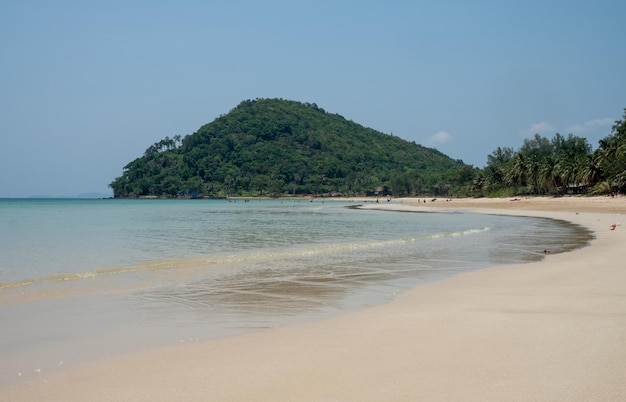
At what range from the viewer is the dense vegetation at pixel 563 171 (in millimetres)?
67062

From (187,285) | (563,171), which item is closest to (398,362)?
(187,285)

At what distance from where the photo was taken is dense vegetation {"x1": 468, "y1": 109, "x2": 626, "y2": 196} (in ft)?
220

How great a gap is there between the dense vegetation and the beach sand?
6241cm

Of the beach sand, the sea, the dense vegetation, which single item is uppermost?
the dense vegetation

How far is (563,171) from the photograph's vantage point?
3233 inches

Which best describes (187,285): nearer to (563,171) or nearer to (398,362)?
(398,362)

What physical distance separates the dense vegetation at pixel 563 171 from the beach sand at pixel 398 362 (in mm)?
62406

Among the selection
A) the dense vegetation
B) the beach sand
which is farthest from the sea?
the dense vegetation

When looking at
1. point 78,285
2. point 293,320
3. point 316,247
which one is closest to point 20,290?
point 78,285

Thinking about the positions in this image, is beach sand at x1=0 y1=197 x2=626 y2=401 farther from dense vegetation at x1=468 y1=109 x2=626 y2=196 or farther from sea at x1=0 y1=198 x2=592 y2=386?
dense vegetation at x1=468 y1=109 x2=626 y2=196

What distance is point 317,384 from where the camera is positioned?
16.5 feet

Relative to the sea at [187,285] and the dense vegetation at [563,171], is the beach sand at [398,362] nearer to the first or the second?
the sea at [187,285]

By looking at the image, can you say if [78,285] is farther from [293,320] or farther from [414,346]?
A: [414,346]

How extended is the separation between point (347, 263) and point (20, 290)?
8.87 m
